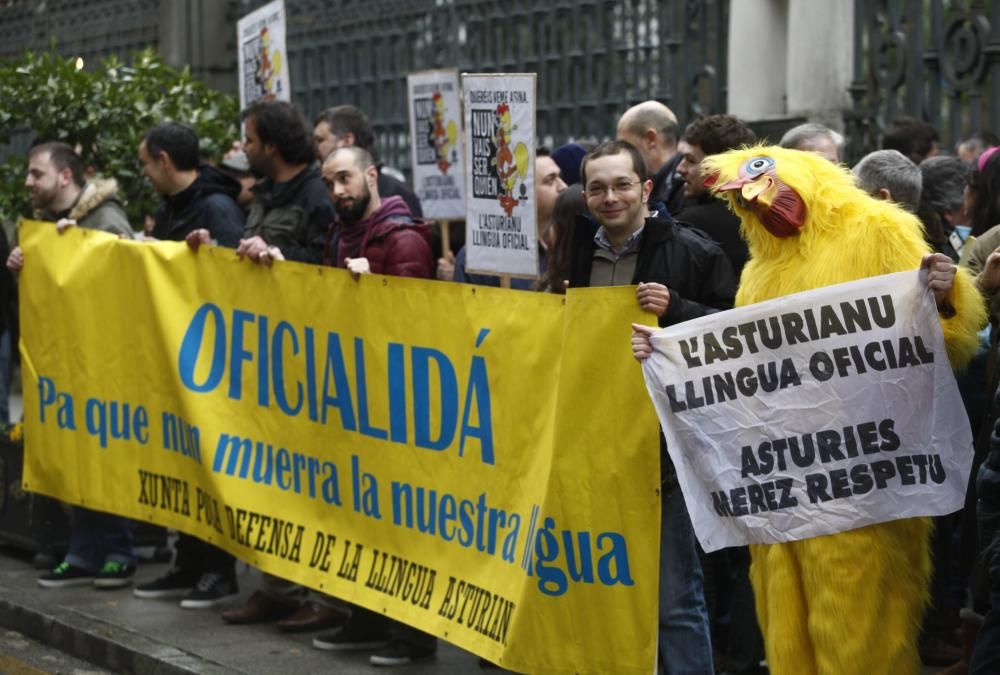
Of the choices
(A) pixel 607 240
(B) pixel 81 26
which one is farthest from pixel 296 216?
(B) pixel 81 26

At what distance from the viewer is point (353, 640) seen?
7223 millimetres

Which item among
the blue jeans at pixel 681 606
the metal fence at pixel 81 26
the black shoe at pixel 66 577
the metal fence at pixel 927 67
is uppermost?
the metal fence at pixel 81 26

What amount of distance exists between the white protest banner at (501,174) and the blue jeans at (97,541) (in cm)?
262

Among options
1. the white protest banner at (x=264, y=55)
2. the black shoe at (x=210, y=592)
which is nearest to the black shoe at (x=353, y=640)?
the black shoe at (x=210, y=592)

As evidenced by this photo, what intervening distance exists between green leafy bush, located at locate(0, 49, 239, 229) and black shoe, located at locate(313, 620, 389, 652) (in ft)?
13.7

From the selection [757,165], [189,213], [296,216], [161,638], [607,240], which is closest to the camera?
[757,165]

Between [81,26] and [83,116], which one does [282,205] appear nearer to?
[83,116]

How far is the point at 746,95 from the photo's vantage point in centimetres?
1175

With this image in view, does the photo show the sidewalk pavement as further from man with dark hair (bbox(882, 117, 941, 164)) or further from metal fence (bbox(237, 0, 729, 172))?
metal fence (bbox(237, 0, 729, 172))

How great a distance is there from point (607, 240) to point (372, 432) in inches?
57.2

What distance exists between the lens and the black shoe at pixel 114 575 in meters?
8.55

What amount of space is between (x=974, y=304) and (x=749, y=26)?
685 centimetres

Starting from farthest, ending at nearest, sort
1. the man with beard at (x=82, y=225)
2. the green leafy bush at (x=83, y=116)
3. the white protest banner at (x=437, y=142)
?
the green leafy bush at (x=83, y=116) → the white protest banner at (x=437, y=142) → the man with beard at (x=82, y=225)

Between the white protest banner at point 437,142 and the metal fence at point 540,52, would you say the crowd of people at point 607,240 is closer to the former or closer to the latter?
the white protest banner at point 437,142
